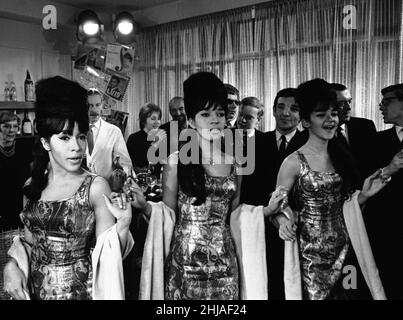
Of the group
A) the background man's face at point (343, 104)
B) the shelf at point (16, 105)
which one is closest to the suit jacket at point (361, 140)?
the background man's face at point (343, 104)

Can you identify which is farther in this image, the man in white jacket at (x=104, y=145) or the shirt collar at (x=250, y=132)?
the man in white jacket at (x=104, y=145)

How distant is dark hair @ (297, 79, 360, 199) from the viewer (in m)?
1.86

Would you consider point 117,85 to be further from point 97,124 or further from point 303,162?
point 303,162

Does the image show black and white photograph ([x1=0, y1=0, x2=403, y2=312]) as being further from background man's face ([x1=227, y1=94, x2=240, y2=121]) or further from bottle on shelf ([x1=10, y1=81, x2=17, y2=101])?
bottle on shelf ([x1=10, y1=81, x2=17, y2=101])

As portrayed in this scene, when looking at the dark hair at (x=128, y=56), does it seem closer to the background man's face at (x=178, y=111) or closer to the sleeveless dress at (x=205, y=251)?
the background man's face at (x=178, y=111)

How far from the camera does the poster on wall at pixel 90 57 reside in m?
5.61

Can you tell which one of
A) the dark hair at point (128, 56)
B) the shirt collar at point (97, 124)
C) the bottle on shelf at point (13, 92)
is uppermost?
the dark hair at point (128, 56)

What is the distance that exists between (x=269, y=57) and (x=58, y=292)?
13.5 feet

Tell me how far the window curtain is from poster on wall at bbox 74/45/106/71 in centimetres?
81

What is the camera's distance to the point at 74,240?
1459 mm

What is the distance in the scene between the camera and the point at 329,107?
1.85 meters

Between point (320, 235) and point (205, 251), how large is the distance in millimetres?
525

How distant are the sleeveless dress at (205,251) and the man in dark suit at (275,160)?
66 centimetres

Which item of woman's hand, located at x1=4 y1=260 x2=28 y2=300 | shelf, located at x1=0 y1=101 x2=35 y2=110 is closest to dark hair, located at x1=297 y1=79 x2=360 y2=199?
woman's hand, located at x1=4 y1=260 x2=28 y2=300
